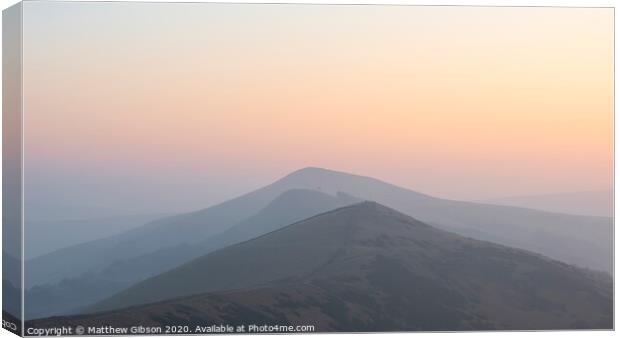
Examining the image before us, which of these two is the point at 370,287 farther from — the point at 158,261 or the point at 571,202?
the point at 571,202

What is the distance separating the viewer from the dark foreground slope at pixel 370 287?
2350 centimetres

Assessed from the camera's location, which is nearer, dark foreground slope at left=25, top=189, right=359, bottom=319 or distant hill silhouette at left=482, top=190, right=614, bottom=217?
dark foreground slope at left=25, top=189, right=359, bottom=319

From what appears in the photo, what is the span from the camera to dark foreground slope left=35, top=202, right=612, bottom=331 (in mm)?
23500

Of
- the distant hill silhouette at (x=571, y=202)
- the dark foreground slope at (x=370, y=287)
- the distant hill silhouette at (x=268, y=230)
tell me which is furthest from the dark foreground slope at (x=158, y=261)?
the distant hill silhouette at (x=571, y=202)

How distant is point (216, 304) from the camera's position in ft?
76.2

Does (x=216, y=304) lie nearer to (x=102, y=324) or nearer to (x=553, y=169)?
(x=102, y=324)

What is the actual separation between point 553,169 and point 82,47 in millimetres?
9652

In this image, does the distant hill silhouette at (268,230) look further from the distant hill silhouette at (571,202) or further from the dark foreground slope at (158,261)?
the distant hill silhouette at (571,202)

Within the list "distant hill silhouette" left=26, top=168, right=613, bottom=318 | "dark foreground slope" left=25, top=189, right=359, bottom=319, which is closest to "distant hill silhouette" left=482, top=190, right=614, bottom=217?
"distant hill silhouette" left=26, top=168, right=613, bottom=318

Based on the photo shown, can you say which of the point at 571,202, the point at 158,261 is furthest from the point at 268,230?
the point at 571,202

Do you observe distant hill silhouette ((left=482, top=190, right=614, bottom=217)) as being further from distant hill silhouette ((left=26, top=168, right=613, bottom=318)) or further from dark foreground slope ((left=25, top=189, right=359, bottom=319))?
dark foreground slope ((left=25, top=189, right=359, bottom=319))

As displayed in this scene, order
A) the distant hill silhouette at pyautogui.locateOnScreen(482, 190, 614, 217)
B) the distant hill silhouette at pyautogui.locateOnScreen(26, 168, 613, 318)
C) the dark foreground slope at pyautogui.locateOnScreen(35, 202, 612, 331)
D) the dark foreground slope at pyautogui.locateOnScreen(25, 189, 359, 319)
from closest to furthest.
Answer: the dark foreground slope at pyautogui.locateOnScreen(25, 189, 359, 319)
the dark foreground slope at pyautogui.locateOnScreen(35, 202, 612, 331)
the distant hill silhouette at pyautogui.locateOnScreen(26, 168, 613, 318)
the distant hill silhouette at pyautogui.locateOnScreen(482, 190, 614, 217)

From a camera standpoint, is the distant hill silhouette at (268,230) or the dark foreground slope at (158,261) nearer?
the dark foreground slope at (158,261)

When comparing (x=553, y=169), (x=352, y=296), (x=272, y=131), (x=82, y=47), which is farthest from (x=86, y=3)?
(x=553, y=169)
